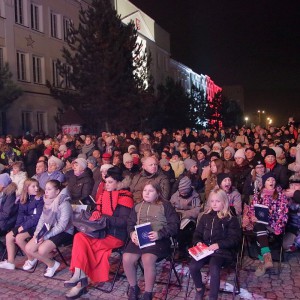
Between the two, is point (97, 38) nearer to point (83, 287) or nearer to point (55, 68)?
point (55, 68)

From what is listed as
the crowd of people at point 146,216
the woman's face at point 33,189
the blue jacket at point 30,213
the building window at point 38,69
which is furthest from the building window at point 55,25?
the blue jacket at point 30,213

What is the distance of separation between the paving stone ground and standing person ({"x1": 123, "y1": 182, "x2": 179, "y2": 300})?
15.3 inches

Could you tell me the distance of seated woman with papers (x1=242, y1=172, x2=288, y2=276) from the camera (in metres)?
6.59

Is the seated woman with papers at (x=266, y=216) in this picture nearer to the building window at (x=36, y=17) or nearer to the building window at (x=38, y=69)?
the building window at (x=38, y=69)

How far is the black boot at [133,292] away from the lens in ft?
18.7

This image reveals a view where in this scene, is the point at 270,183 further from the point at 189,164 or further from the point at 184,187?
the point at 189,164

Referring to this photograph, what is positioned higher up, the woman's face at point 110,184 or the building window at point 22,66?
the building window at point 22,66

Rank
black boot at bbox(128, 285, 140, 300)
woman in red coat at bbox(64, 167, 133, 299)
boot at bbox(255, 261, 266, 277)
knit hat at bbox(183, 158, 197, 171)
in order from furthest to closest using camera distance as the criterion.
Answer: knit hat at bbox(183, 158, 197, 171), boot at bbox(255, 261, 266, 277), woman in red coat at bbox(64, 167, 133, 299), black boot at bbox(128, 285, 140, 300)

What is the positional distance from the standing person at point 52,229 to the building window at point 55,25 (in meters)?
23.7

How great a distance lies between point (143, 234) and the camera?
19.0 ft

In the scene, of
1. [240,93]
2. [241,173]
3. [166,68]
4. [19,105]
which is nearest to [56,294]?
[241,173]

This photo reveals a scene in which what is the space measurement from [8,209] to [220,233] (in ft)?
12.2

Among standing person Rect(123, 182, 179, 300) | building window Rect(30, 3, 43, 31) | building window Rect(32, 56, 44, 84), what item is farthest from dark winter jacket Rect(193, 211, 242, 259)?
building window Rect(30, 3, 43, 31)

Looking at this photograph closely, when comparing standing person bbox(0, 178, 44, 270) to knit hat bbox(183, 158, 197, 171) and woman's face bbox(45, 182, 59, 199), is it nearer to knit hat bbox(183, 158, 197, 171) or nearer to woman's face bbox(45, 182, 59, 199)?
woman's face bbox(45, 182, 59, 199)
